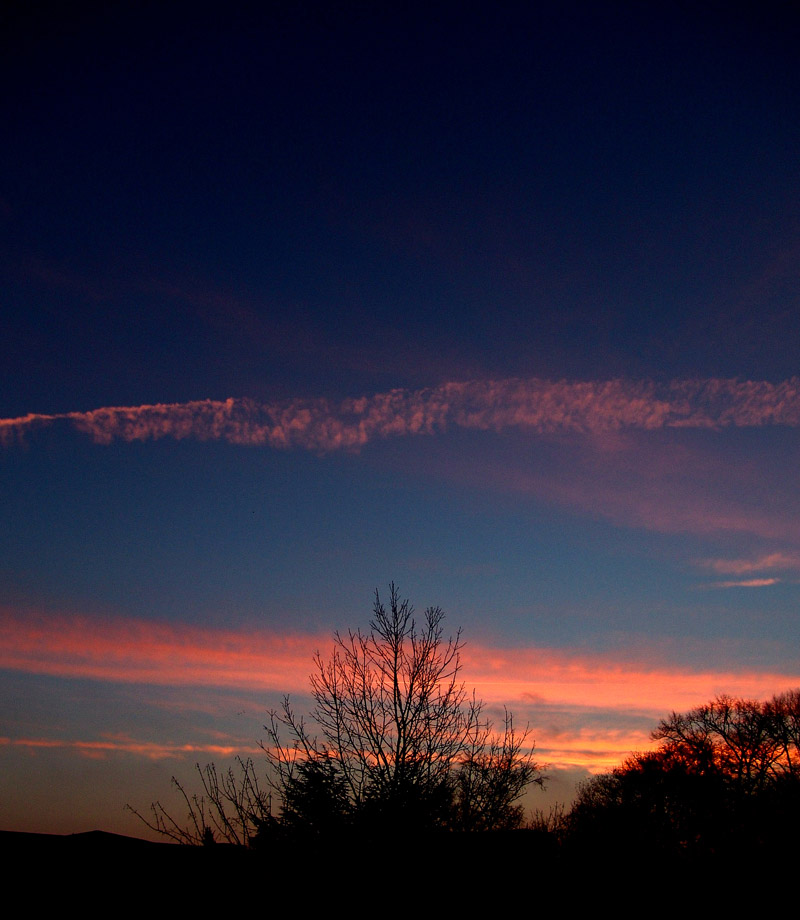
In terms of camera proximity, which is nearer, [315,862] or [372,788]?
[315,862]

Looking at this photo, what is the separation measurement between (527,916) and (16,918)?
32.0 feet

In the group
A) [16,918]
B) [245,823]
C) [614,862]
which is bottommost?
[16,918]

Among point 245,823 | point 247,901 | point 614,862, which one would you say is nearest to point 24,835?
point 245,823

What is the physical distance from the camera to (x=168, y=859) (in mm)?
13766

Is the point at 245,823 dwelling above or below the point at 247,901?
above

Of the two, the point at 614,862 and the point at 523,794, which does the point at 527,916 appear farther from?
the point at 614,862

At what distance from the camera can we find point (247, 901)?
32.5ft

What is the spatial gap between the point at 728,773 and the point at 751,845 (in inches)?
1234

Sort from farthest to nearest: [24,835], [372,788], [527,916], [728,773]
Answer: [728,773] < [24,835] < [372,788] < [527,916]

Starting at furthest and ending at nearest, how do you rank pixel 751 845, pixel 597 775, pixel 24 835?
pixel 597 775 < pixel 24 835 < pixel 751 845

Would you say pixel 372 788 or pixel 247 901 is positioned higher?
pixel 372 788

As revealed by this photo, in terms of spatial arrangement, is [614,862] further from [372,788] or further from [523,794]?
[372,788]

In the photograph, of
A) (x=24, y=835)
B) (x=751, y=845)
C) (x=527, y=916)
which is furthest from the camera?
(x=24, y=835)

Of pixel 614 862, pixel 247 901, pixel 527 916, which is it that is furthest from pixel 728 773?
pixel 247 901
